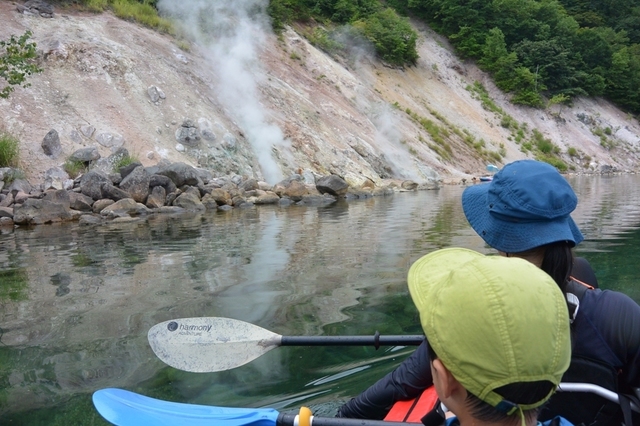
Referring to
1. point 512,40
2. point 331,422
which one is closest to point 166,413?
point 331,422

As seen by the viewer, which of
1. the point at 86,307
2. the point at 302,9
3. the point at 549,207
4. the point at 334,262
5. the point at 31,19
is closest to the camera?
the point at 549,207

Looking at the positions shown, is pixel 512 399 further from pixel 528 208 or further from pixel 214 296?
pixel 214 296

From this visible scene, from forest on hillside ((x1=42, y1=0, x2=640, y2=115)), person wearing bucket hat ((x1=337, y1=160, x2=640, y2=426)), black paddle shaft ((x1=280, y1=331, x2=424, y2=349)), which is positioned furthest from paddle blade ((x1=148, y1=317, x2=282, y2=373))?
forest on hillside ((x1=42, y1=0, x2=640, y2=115))

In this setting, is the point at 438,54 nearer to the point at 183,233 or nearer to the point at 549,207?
the point at 183,233

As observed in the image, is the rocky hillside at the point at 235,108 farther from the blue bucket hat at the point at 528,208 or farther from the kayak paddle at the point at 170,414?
the blue bucket hat at the point at 528,208

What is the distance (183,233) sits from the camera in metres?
9.75

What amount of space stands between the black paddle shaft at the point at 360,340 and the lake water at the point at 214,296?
0.40 m

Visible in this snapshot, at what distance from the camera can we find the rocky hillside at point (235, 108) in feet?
52.0

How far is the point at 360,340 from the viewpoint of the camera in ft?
9.87

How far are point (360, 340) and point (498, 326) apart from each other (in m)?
1.93

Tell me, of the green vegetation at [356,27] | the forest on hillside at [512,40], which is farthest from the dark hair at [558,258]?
the forest on hillside at [512,40]

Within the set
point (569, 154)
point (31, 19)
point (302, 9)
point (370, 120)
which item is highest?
point (302, 9)

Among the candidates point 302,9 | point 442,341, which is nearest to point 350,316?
point 442,341

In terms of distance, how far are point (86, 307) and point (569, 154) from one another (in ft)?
111
